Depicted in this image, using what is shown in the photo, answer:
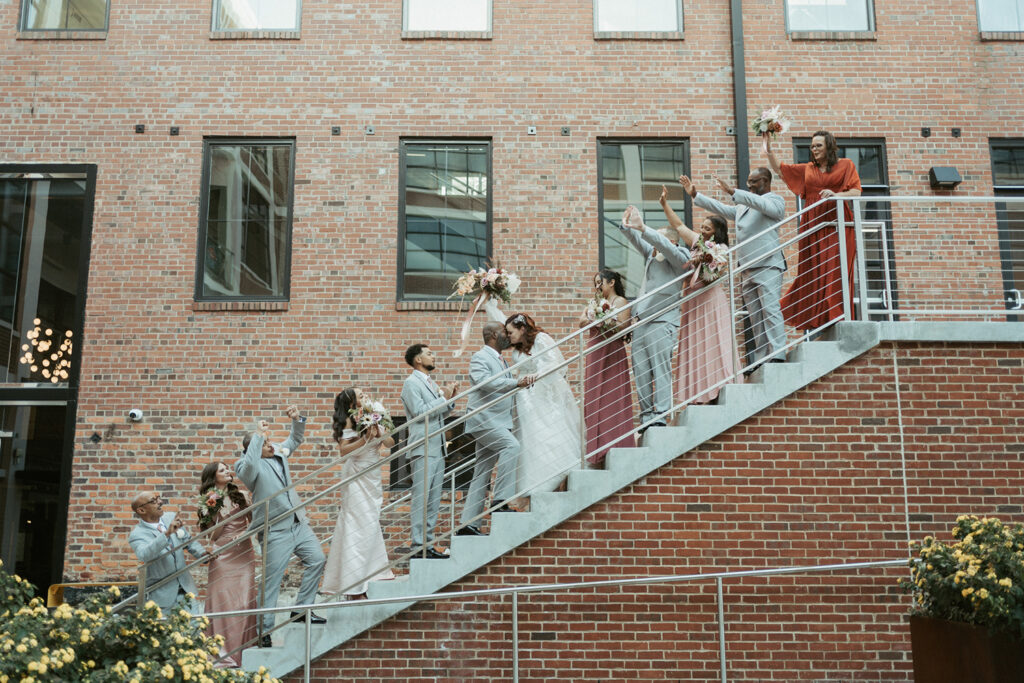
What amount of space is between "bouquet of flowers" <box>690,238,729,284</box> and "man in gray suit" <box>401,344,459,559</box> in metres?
2.22

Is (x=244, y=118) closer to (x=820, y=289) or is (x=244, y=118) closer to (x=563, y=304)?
(x=563, y=304)

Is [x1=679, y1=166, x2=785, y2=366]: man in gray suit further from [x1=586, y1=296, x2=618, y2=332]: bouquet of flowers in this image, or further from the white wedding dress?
the white wedding dress

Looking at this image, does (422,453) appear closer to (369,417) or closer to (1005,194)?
(369,417)

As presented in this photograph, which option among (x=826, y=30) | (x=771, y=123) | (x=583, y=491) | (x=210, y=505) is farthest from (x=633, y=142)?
(x=210, y=505)

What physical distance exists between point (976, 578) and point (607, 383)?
133 inches

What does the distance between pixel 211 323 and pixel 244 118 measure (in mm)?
2409

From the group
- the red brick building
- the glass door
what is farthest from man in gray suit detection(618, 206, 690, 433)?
the glass door

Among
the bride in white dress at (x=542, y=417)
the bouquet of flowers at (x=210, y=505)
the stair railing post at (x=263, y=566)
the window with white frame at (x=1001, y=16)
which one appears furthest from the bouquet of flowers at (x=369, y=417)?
the window with white frame at (x=1001, y=16)

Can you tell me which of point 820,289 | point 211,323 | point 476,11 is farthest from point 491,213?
point 820,289

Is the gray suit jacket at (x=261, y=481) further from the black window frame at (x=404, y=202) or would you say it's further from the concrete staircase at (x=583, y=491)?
the black window frame at (x=404, y=202)

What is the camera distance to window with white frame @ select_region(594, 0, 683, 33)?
12.0 metres

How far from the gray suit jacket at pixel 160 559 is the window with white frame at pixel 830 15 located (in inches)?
350

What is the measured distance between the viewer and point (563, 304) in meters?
11.3

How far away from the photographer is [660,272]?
852 cm
